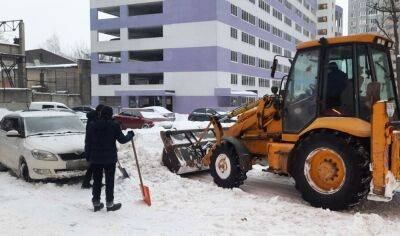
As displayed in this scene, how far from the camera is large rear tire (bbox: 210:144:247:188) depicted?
32.0ft

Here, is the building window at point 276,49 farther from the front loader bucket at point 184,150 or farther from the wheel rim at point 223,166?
the wheel rim at point 223,166

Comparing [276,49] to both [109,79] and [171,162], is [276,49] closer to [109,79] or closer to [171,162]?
[109,79]

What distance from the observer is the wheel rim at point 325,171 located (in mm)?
7844

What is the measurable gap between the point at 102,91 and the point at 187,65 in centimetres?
1175

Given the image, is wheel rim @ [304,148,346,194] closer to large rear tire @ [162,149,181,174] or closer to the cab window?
the cab window

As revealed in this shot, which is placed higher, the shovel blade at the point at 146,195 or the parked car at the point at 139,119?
the parked car at the point at 139,119

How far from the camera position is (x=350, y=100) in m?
7.97

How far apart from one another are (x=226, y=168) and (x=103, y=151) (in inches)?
123

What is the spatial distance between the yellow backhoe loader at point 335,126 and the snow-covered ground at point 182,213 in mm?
462

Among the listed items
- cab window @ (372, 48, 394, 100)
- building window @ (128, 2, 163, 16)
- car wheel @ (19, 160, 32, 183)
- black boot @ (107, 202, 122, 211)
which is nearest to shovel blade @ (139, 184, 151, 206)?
black boot @ (107, 202, 122, 211)

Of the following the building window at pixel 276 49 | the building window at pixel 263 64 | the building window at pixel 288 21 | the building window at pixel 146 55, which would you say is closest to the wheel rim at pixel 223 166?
the building window at pixel 146 55

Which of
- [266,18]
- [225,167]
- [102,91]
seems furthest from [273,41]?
[225,167]

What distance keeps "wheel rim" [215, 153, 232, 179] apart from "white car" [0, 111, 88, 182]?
283 cm

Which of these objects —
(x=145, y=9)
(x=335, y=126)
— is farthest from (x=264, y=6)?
(x=335, y=126)
